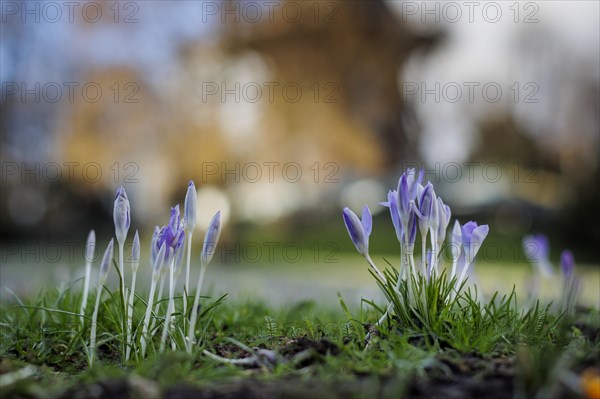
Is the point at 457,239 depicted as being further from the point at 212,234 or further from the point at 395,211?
the point at 212,234

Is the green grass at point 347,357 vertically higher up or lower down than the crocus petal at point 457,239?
lower down

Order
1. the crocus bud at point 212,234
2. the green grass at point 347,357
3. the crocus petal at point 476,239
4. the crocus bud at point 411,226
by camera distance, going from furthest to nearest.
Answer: the crocus petal at point 476,239
the crocus bud at point 411,226
the crocus bud at point 212,234
the green grass at point 347,357

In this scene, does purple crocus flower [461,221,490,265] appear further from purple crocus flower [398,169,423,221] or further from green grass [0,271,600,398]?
purple crocus flower [398,169,423,221]

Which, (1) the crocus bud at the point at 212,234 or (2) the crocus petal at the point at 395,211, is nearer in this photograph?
(1) the crocus bud at the point at 212,234

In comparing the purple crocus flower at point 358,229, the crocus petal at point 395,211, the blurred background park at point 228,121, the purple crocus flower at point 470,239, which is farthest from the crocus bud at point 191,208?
the blurred background park at point 228,121

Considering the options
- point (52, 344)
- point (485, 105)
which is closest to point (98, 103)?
point (52, 344)

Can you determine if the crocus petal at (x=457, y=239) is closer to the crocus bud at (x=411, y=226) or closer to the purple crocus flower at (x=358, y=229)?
the crocus bud at (x=411, y=226)

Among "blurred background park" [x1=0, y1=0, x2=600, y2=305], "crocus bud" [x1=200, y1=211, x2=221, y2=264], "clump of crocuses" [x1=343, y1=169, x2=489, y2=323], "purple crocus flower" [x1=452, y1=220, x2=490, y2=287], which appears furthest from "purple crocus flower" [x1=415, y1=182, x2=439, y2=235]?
"blurred background park" [x1=0, y1=0, x2=600, y2=305]
